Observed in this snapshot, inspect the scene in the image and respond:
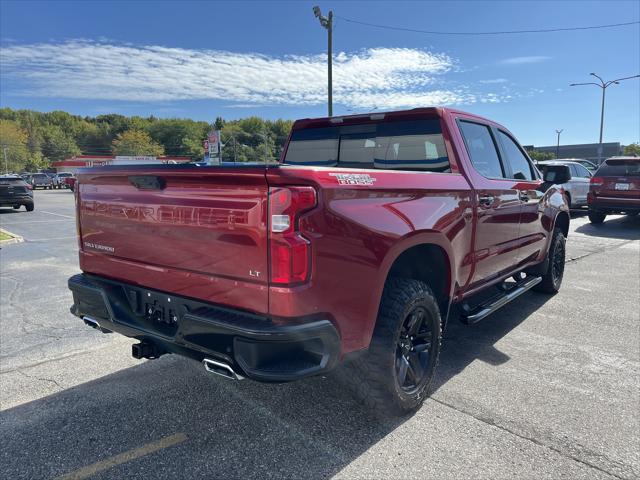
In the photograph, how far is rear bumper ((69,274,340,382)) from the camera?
7.19ft

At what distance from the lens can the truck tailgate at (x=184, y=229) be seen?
223cm


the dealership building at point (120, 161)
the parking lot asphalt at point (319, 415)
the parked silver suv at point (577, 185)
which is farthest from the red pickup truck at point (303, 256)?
the parked silver suv at point (577, 185)

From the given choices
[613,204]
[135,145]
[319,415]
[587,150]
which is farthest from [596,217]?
[135,145]

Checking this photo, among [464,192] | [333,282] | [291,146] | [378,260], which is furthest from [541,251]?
[333,282]

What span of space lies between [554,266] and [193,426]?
16.1 feet

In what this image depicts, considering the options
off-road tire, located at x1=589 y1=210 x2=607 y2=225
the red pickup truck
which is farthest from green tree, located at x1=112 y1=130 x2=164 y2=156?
the red pickup truck

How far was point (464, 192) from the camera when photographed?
343cm

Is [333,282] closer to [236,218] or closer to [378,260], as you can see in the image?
[378,260]

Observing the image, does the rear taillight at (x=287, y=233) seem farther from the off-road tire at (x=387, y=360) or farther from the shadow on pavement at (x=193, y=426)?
the shadow on pavement at (x=193, y=426)

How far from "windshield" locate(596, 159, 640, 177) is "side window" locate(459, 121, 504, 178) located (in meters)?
10.1

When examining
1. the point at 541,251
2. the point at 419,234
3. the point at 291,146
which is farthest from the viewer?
the point at 541,251

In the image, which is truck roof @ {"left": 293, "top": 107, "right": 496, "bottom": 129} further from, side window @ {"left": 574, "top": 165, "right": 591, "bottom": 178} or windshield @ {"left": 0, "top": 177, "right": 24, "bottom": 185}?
windshield @ {"left": 0, "top": 177, "right": 24, "bottom": 185}

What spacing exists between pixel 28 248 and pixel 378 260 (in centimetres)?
928

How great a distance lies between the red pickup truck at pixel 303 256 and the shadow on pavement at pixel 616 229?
936 centimetres
